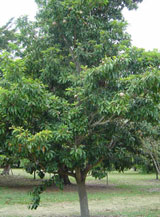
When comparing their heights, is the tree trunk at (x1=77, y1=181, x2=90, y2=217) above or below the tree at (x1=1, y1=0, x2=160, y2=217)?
below

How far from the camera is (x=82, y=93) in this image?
20.0 ft

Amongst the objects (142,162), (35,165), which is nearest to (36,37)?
(35,165)

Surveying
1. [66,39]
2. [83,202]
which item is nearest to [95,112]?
[66,39]

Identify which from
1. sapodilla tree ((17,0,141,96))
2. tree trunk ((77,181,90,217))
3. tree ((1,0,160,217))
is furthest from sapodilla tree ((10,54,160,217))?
tree trunk ((77,181,90,217))

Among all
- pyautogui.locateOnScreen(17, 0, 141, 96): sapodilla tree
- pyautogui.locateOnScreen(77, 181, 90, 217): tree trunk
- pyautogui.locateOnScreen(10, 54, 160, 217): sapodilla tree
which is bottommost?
pyautogui.locateOnScreen(77, 181, 90, 217): tree trunk

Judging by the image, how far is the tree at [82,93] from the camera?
545 cm

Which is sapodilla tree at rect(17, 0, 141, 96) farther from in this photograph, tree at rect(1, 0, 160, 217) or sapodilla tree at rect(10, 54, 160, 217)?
sapodilla tree at rect(10, 54, 160, 217)

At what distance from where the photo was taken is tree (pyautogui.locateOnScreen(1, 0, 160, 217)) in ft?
17.9

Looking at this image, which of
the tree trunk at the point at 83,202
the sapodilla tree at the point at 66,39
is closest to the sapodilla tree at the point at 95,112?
the sapodilla tree at the point at 66,39

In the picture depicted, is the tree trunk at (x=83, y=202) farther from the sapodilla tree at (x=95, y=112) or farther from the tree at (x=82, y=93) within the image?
the sapodilla tree at (x=95, y=112)

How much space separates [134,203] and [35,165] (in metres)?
7.28

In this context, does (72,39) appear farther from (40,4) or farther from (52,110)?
(52,110)

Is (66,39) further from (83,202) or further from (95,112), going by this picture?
(83,202)

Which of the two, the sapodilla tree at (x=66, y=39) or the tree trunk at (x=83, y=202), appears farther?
the tree trunk at (x=83, y=202)
